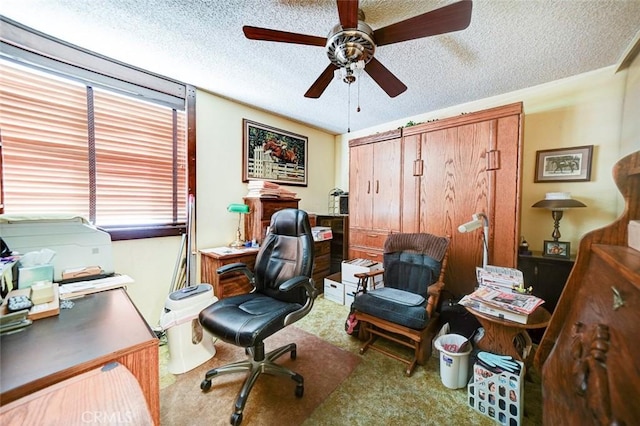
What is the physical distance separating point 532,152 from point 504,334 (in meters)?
2.01

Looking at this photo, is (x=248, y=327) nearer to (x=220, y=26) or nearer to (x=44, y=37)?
(x=220, y=26)

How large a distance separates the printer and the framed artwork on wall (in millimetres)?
1626

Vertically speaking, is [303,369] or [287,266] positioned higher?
[287,266]

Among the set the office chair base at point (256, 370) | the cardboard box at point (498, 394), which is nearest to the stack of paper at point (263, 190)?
the office chair base at point (256, 370)

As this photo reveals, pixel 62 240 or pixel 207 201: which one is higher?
pixel 207 201

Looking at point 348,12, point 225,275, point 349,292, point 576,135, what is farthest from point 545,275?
point 225,275

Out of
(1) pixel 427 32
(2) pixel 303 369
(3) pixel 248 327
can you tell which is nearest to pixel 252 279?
(3) pixel 248 327

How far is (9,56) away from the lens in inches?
63.7

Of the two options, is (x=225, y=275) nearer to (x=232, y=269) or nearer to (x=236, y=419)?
(x=232, y=269)

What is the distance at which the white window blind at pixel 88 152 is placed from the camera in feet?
5.59

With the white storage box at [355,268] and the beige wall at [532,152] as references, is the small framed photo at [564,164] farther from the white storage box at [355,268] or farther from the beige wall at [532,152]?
the white storage box at [355,268]

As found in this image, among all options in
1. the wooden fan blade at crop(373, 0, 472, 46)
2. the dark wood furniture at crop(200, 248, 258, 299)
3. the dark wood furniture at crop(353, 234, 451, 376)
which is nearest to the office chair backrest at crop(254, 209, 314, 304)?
the dark wood furniture at crop(200, 248, 258, 299)

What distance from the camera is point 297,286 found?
1.64 m

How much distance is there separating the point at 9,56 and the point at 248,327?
2.47m
